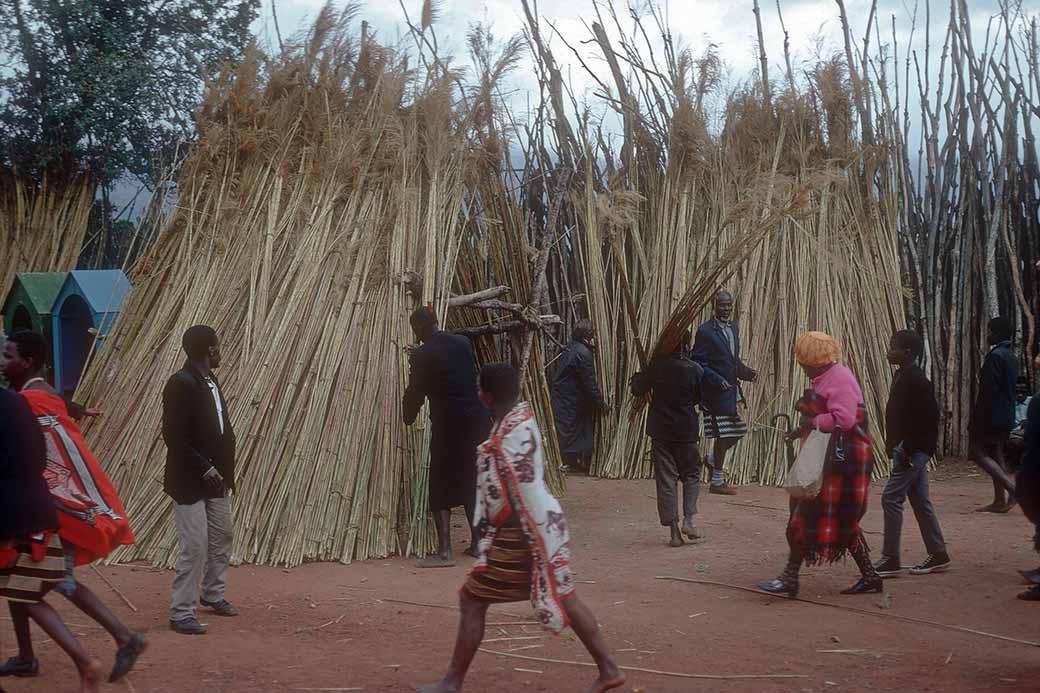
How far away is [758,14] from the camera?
33.3ft

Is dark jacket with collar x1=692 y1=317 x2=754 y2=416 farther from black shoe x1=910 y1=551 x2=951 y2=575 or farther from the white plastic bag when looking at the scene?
the white plastic bag

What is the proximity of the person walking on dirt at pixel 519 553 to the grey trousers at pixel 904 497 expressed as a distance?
2.60 meters

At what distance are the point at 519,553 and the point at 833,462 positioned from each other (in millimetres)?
2085

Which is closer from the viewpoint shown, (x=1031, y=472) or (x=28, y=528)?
(x=28, y=528)

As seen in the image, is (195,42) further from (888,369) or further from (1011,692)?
(1011,692)

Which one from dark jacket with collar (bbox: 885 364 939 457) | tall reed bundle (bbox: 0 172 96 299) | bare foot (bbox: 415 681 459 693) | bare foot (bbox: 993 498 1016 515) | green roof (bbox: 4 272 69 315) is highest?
tall reed bundle (bbox: 0 172 96 299)

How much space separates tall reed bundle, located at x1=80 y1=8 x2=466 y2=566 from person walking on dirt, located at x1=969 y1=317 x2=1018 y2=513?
12.5 ft

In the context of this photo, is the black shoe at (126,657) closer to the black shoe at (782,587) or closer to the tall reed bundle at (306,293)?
the tall reed bundle at (306,293)

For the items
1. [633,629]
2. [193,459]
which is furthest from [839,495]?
[193,459]

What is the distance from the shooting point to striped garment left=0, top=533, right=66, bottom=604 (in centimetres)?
343

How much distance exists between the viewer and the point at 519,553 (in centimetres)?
364

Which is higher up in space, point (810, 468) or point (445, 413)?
point (445, 413)

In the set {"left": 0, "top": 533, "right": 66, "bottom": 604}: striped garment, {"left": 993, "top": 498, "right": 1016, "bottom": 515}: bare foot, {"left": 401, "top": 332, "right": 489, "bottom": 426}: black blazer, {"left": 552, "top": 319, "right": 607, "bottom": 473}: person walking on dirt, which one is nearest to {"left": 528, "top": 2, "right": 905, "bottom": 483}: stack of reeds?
{"left": 552, "top": 319, "right": 607, "bottom": 473}: person walking on dirt

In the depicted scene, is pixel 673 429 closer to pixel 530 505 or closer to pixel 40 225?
pixel 530 505
